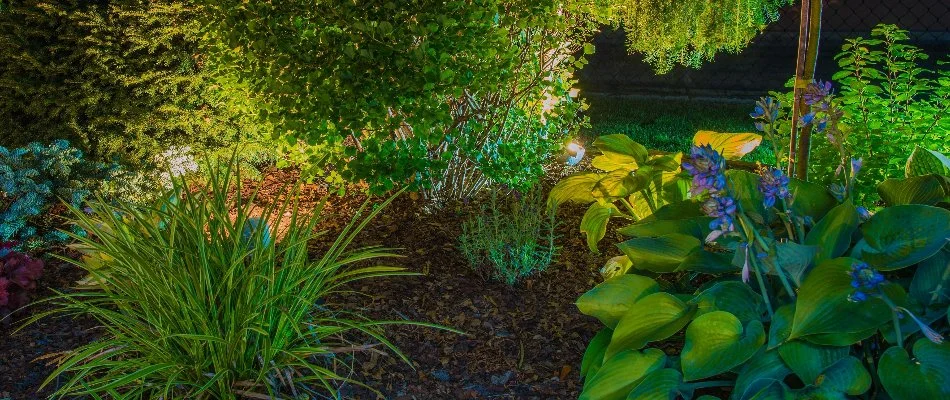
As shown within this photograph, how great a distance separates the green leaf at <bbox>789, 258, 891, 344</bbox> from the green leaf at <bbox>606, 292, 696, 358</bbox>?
34cm

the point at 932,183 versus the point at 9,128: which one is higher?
the point at 932,183

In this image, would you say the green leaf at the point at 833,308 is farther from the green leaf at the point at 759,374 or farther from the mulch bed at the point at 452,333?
the mulch bed at the point at 452,333

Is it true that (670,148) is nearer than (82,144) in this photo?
No

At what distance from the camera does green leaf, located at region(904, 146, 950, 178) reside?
3.51 meters

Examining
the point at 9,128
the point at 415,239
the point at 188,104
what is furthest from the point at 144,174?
the point at 415,239

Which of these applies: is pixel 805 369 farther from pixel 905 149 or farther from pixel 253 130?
pixel 253 130

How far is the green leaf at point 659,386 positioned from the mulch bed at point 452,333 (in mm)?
336

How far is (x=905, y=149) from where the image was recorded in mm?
4297

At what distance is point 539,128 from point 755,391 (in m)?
2.21

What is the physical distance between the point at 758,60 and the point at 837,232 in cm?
702

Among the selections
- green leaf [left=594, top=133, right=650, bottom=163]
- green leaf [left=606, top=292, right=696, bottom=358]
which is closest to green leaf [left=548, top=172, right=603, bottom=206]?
green leaf [left=594, top=133, right=650, bottom=163]

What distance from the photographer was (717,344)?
8.95 feet

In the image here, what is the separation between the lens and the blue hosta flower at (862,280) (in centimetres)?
238

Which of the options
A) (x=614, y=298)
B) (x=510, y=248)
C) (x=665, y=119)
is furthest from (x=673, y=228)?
(x=665, y=119)
